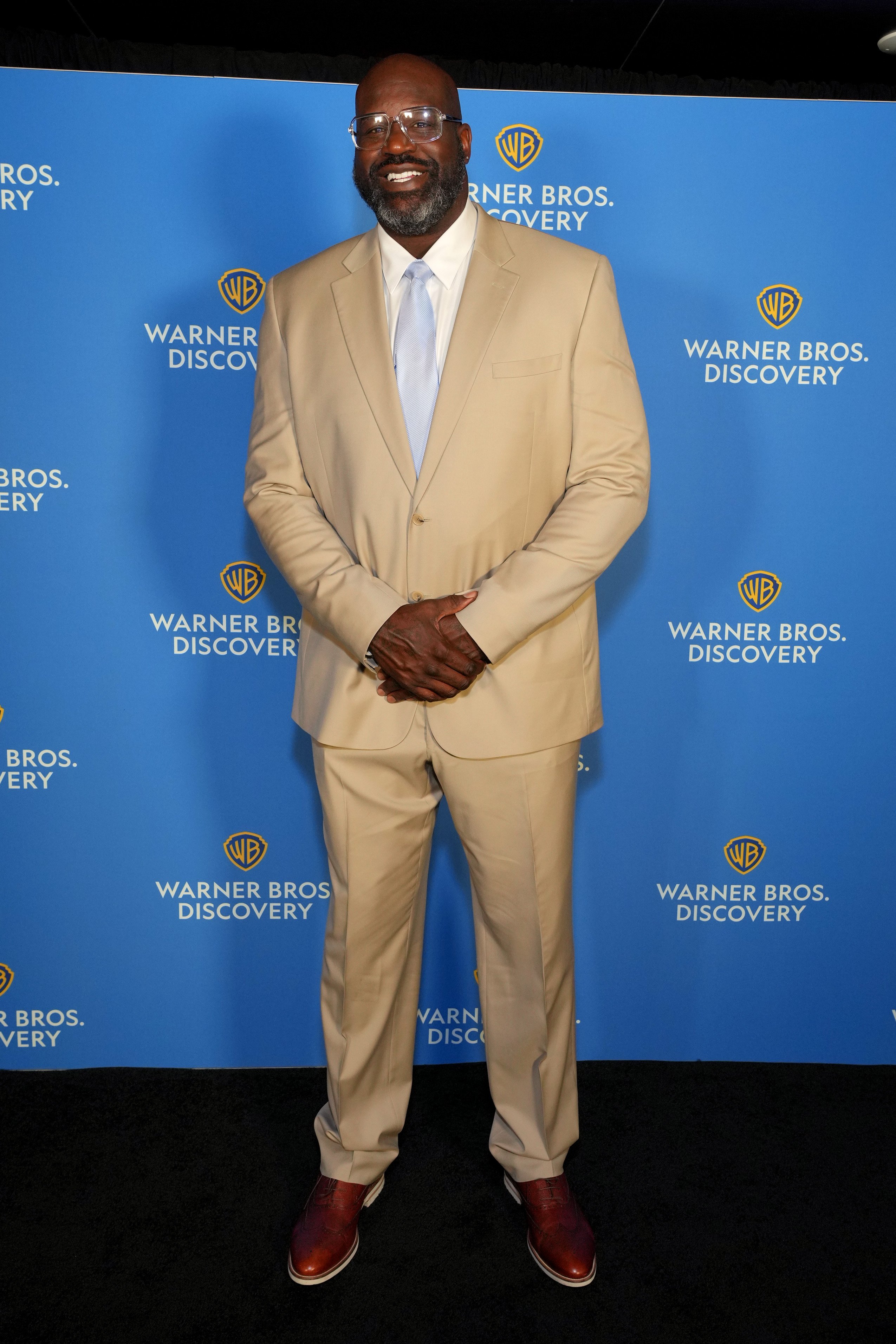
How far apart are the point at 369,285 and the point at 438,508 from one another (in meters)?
0.43

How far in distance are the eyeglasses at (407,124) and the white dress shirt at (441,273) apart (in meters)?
0.14

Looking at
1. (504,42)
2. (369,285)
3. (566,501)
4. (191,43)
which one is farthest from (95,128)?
(504,42)

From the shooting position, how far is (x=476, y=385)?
1.58 m

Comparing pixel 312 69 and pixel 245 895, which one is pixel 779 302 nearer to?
pixel 312 69

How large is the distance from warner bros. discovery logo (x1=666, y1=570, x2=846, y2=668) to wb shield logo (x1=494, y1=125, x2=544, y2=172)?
106 cm

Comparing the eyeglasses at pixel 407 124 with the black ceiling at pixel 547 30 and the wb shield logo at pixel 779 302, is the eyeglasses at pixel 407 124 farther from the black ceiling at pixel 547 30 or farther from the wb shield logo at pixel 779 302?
the black ceiling at pixel 547 30

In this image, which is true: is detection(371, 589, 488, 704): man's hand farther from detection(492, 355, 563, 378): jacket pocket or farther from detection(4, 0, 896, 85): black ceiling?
detection(4, 0, 896, 85): black ceiling

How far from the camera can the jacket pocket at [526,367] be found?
158 cm

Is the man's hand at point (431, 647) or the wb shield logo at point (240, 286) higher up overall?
the wb shield logo at point (240, 286)

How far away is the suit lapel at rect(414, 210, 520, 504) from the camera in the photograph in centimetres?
157

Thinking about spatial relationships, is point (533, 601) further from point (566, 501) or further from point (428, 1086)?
point (428, 1086)

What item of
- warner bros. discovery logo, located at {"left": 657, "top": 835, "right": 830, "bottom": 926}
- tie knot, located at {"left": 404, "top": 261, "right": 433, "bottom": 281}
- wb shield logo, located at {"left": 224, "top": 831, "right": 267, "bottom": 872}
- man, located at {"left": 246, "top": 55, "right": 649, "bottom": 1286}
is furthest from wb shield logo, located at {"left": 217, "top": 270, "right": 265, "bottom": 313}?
warner bros. discovery logo, located at {"left": 657, "top": 835, "right": 830, "bottom": 926}

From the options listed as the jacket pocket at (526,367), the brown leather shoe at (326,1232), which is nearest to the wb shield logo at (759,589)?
the jacket pocket at (526,367)

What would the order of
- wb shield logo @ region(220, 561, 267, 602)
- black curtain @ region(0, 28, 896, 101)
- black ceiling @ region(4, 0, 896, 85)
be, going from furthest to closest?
black ceiling @ region(4, 0, 896, 85)
black curtain @ region(0, 28, 896, 101)
wb shield logo @ region(220, 561, 267, 602)
